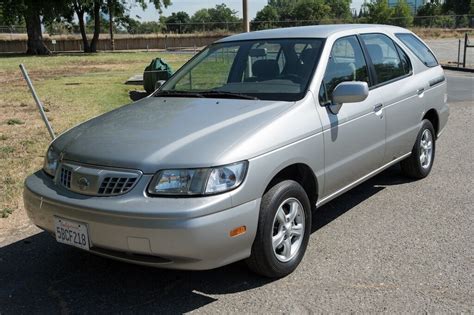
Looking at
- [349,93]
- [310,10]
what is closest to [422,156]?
[349,93]

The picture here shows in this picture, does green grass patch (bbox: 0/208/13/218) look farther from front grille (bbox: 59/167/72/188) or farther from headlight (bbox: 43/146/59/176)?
front grille (bbox: 59/167/72/188)

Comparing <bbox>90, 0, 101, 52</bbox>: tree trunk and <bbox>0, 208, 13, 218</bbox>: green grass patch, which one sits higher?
<bbox>90, 0, 101, 52</bbox>: tree trunk

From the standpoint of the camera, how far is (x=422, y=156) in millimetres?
5973

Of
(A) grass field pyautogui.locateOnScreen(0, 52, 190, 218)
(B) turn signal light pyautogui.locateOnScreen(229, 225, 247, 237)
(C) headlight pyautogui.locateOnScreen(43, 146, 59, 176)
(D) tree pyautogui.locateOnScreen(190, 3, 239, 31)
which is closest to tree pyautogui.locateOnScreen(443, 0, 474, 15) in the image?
(D) tree pyautogui.locateOnScreen(190, 3, 239, 31)

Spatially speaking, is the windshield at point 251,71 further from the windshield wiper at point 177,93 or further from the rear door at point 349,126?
the rear door at point 349,126

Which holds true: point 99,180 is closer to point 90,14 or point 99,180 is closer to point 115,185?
point 115,185

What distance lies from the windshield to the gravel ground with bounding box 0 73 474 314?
1340mm

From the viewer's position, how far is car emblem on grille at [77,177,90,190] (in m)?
3.41

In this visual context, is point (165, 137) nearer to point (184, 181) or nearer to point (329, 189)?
point (184, 181)

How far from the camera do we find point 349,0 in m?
121

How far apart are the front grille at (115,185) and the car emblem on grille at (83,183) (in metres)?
0.13

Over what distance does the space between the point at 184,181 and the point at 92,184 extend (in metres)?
0.63

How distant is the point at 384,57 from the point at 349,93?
57.3 inches

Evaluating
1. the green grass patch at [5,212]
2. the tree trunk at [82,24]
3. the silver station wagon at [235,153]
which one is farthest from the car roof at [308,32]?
the tree trunk at [82,24]
